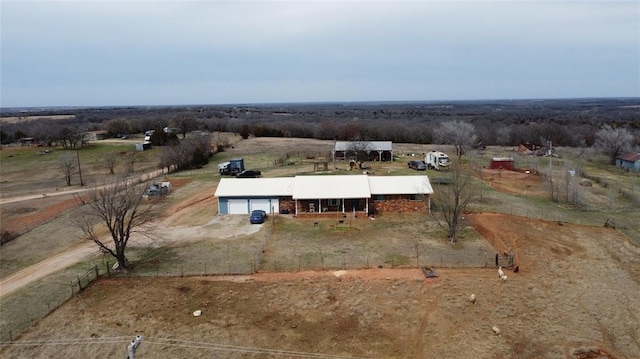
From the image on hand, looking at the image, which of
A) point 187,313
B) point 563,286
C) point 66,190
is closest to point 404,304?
point 563,286

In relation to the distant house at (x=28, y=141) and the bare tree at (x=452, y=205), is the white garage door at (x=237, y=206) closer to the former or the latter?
the bare tree at (x=452, y=205)

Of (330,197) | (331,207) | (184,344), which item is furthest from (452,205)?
(184,344)

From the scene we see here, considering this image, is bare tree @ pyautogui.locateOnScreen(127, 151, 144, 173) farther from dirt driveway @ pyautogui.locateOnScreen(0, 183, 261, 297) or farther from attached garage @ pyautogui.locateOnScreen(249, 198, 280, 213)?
attached garage @ pyautogui.locateOnScreen(249, 198, 280, 213)

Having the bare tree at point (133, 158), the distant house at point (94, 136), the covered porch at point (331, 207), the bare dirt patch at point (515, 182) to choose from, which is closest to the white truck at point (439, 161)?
the bare dirt patch at point (515, 182)

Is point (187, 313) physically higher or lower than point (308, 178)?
lower

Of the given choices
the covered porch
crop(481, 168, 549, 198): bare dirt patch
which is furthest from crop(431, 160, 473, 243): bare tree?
crop(481, 168, 549, 198): bare dirt patch

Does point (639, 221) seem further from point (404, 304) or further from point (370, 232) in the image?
point (404, 304)

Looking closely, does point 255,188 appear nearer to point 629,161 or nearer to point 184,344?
point 184,344
